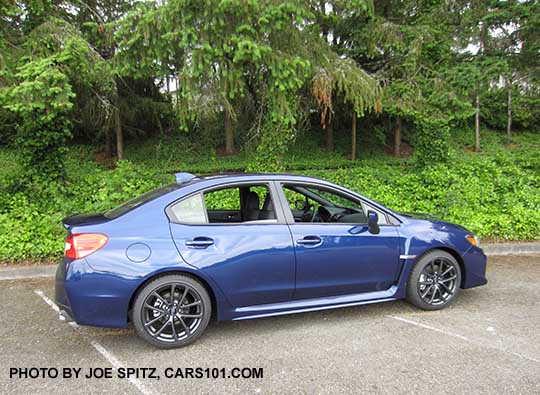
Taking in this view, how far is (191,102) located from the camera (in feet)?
23.7

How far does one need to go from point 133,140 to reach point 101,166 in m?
3.75

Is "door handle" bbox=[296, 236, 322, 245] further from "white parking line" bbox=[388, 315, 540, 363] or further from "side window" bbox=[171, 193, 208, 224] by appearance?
"white parking line" bbox=[388, 315, 540, 363]

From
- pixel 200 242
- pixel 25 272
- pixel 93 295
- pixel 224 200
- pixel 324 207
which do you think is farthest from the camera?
pixel 224 200

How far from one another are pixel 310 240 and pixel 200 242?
41.7 inches

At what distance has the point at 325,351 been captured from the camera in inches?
122

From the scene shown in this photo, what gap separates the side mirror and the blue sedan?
10mm

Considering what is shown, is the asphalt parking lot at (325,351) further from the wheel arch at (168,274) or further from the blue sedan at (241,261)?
the wheel arch at (168,274)

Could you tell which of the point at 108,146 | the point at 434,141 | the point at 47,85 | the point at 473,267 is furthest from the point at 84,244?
the point at 108,146

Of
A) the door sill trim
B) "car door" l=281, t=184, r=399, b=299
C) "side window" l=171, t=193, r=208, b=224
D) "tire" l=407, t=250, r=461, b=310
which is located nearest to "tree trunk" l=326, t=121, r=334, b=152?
"tire" l=407, t=250, r=461, b=310

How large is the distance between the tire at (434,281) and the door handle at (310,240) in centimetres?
115

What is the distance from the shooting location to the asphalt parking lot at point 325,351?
2.66 meters

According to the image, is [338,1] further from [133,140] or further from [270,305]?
[133,140]

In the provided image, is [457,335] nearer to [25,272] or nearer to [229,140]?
[25,272]

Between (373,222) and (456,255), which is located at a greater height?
(373,222)
